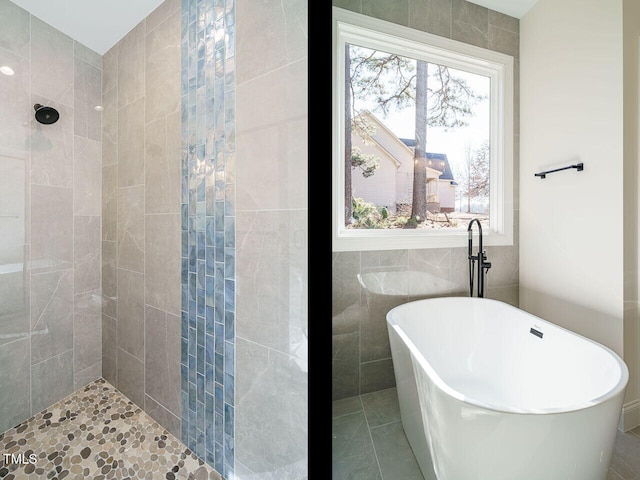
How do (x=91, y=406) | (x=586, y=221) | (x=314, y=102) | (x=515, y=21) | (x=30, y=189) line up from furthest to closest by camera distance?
(x=91, y=406), (x=30, y=189), (x=314, y=102), (x=515, y=21), (x=586, y=221)

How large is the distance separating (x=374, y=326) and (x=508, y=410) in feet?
1.39

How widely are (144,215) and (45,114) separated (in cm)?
79

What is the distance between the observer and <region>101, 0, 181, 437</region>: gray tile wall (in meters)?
1.55

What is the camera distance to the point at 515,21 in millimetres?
633

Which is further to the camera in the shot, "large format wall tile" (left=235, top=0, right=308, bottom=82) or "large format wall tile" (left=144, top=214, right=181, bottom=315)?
"large format wall tile" (left=144, top=214, right=181, bottom=315)

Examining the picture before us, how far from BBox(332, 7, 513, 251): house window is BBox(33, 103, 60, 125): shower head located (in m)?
1.76

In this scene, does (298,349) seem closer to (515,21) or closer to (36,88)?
A: (515,21)

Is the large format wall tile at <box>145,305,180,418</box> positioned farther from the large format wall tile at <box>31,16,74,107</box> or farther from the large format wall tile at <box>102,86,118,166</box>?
the large format wall tile at <box>31,16,74,107</box>

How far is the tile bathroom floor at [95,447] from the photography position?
1367 millimetres

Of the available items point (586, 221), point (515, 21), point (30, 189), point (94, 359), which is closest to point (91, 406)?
point (94, 359)

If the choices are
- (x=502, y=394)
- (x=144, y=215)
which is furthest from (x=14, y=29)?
(x=502, y=394)

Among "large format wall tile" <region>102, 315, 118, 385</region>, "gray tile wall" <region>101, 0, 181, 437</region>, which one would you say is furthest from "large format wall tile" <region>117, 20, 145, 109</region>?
"large format wall tile" <region>102, 315, 118, 385</region>

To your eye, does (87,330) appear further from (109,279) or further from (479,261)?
(479,261)

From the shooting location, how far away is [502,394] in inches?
29.0
